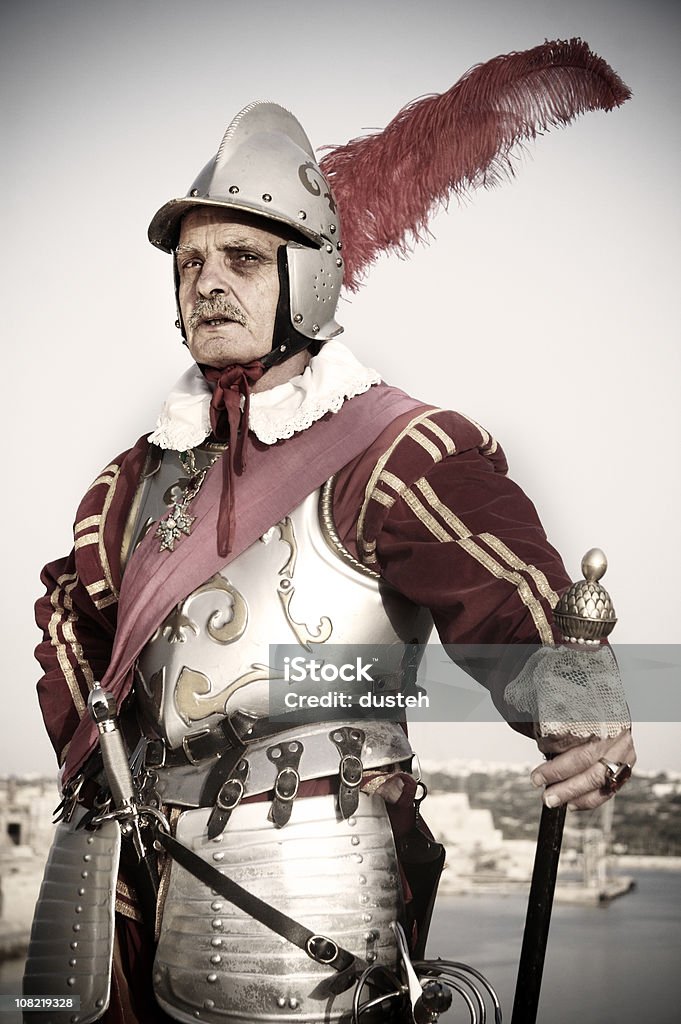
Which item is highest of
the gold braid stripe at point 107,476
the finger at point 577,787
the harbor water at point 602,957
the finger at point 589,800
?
the gold braid stripe at point 107,476

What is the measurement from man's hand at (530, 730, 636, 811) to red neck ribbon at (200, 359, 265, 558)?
690mm

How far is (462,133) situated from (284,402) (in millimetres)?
730

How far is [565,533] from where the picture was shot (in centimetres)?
265

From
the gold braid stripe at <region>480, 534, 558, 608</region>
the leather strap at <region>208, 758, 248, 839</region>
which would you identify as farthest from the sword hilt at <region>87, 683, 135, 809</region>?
the gold braid stripe at <region>480, 534, 558, 608</region>

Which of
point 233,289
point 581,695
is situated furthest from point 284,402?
point 581,695

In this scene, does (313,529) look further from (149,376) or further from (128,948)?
(149,376)

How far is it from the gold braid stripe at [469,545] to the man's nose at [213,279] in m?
0.52

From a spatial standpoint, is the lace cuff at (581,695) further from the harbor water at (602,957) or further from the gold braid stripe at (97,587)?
the gold braid stripe at (97,587)

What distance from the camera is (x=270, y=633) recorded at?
2.11m

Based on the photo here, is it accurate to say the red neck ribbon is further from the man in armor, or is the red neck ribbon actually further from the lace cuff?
the lace cuff

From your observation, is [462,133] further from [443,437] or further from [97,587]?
[97,587]

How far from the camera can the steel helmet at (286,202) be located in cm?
224

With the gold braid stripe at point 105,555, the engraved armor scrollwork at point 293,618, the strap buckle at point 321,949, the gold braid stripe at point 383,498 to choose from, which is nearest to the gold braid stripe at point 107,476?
the gold braid stripe at point 105,555

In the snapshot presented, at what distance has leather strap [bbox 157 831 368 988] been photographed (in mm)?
1994
